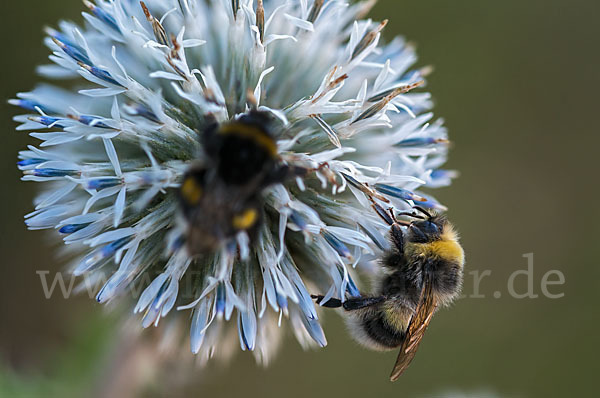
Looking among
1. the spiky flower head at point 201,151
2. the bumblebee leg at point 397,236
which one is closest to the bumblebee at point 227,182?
the spiky flower head at point 201,151

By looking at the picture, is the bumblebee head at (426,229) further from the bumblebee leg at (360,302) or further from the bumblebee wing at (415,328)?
the bumblebee leg at (360,302)

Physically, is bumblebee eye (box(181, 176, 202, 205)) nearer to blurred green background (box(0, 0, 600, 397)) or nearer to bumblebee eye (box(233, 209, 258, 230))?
bumblebee eye (box(233, 209, 258, 230))

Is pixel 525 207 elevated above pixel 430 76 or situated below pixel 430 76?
below

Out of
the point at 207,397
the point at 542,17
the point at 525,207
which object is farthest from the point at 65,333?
the point at 542,17

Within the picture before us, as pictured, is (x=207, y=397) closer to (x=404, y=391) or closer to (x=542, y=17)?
(x=404, y=391)

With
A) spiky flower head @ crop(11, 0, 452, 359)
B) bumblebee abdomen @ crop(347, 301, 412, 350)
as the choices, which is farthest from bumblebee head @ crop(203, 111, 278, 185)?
bumblebee abdomen @ crop(347, 301, 412, 350)
